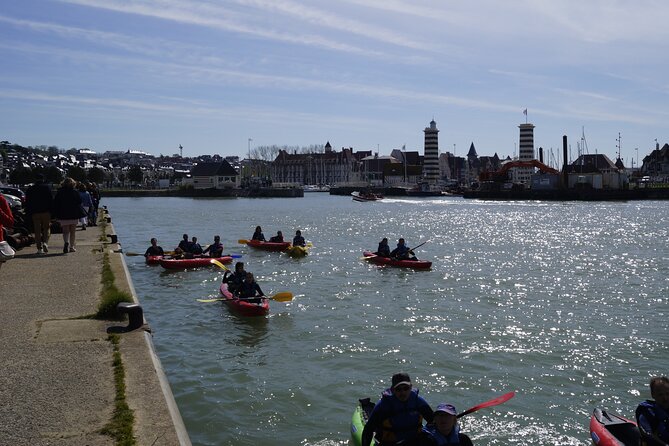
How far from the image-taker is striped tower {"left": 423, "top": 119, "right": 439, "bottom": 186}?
144875 mm

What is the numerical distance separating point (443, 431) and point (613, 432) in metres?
3.19

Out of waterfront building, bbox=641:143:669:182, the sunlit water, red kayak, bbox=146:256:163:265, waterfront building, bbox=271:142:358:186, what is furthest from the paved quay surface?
waterfront building, bbox=271:142:358:186

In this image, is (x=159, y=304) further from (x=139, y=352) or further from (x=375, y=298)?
(x=139, y=352)

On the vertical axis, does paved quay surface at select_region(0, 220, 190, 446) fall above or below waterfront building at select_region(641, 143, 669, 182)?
below

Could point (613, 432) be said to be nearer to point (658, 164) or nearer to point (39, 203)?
point (39, 203)

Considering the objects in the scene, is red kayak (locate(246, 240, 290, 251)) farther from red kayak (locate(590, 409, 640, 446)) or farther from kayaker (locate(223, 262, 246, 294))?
red kayak (locate(590, 409, 640, 446))

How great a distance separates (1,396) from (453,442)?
5696mm

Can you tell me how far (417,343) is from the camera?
54.7ft

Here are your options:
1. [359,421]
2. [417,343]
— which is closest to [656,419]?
[359,421]

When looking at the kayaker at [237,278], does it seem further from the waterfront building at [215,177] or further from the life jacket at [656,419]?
the waterfront building at [215,177]

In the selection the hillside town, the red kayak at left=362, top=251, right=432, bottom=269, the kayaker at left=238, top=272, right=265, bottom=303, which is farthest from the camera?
the hillside town

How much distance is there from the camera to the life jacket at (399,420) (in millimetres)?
8266

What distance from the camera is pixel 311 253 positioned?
37.7m

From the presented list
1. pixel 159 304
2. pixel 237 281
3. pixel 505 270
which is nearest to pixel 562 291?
pixel 505 270
